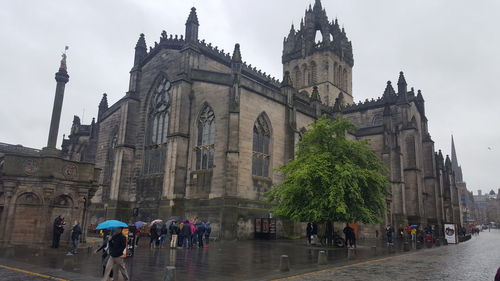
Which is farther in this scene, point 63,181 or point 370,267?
point 63,181

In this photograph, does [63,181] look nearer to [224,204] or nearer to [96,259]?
[96,259]

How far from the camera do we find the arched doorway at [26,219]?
1883 cm

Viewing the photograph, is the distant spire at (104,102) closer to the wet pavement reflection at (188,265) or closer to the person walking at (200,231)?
the person walking at (200,231)

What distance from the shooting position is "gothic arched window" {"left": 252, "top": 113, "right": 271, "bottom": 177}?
30672mm

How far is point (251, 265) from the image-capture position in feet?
45.0

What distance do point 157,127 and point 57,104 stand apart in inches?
513

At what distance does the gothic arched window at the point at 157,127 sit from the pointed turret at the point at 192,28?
4788 millimetres

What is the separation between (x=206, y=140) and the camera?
29.7m

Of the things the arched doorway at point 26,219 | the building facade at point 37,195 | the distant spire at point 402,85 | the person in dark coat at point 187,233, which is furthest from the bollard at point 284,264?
the distant spire at point 402,85

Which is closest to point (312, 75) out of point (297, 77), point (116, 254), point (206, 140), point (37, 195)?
point (297, 77)

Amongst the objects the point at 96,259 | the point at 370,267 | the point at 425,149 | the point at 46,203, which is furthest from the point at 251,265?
the point at 425,149

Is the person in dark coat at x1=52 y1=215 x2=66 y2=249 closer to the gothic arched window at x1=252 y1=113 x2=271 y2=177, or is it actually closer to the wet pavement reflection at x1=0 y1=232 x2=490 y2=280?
the wet pavement reflection at x1=0 y1=232 x2=490 y2=280

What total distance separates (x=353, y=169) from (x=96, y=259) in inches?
600

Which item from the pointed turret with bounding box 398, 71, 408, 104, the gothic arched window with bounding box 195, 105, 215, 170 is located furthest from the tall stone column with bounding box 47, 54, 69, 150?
the pointed turret with bounding box 398, 71, 408, 104
